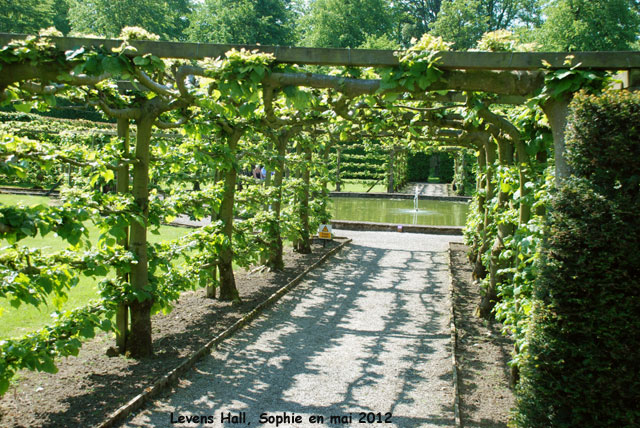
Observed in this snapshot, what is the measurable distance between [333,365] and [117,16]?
35829mm

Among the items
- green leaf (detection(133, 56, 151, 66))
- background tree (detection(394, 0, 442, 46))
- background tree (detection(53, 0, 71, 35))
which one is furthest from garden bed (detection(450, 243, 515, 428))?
background tree (detection(394, 0, 442, 46))

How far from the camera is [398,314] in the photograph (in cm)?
790

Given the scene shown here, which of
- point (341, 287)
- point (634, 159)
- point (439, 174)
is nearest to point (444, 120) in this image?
point (341, 287)

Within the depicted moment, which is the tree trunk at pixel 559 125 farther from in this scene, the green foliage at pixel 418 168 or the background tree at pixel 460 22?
the background tree at pixel 460 22

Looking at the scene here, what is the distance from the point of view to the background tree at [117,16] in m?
35.4

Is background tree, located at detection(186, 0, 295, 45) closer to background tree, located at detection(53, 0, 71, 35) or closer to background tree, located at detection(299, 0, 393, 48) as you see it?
background tree, located at detection(299, 0, 393, 48)

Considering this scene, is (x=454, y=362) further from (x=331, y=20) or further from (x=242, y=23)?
(x=331, y=20)

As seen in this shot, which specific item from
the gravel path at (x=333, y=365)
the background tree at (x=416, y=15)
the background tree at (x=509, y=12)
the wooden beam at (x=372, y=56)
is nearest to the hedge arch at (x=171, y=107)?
the wooden beam at (x=372, y=56)

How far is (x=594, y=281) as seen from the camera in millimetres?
3223

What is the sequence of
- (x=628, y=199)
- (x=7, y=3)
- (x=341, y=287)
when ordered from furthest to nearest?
(x=7, y=3), (x=341, y=287), (x=628, y=199)

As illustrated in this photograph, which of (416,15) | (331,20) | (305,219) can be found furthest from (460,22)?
(305,219)

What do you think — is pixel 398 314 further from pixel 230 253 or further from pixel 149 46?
pixel 149 46

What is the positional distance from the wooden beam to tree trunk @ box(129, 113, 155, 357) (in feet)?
3.54

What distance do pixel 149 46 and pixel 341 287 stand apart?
5973mm
